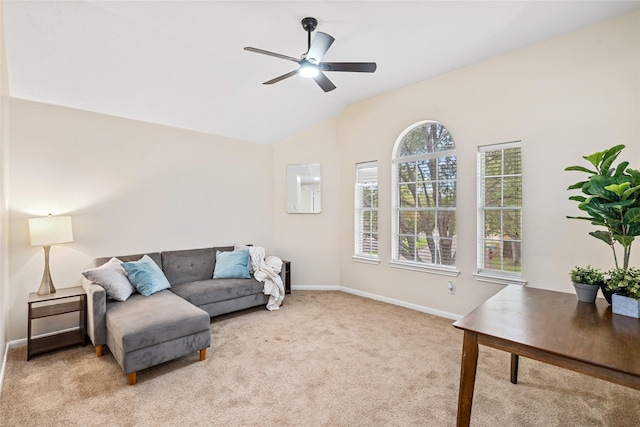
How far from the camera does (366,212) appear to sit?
480 centimetres

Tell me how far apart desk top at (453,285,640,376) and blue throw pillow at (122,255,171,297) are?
315 cm

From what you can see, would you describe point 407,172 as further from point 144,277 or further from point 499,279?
point 144,277

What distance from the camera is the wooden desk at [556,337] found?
123 cm

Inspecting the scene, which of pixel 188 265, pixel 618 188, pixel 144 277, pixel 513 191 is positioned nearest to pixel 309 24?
pixel 618 188

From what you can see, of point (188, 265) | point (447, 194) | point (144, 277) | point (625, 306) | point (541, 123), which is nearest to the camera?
point (625, 306)

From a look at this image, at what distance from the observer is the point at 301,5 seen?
244 centimetres

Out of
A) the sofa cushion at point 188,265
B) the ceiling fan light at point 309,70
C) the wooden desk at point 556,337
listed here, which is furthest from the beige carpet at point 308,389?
the ceiling fan light at point 309,70

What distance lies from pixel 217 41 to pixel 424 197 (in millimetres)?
3166

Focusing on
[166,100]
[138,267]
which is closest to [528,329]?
[138,267]

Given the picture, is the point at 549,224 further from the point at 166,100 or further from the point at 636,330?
the point at 166,100

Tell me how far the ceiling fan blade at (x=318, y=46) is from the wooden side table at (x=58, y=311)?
3.20 m

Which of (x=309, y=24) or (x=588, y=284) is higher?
(x=309, y=24)

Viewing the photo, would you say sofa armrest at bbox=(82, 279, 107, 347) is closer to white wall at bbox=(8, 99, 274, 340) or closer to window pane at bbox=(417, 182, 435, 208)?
white wall at bbox=(8, 99, 274, 340)

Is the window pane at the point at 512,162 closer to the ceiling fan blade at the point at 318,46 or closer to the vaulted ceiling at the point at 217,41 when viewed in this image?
the vaulted ceiling at the point at 217,41
